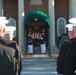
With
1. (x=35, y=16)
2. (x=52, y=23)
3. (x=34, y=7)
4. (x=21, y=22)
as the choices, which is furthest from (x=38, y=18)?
(x=21, y=22)

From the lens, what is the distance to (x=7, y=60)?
12.4ft

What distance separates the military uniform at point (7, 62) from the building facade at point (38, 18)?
2402 cm

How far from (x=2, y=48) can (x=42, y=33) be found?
86.7 ft

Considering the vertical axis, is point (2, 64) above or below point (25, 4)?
below

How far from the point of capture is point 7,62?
3758mm

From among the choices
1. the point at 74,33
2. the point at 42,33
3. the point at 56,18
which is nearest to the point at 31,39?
the point at 42,33

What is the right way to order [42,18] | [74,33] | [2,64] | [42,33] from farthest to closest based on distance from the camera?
[42,33] → [42,18] → [74,33] → [2,64]

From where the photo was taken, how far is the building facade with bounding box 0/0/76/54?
2845 centimetres

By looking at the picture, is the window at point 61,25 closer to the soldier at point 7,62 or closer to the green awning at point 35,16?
the green awning at point 35,16

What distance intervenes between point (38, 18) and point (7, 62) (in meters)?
25.5

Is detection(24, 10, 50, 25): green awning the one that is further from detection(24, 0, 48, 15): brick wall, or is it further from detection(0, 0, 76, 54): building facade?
detection(24, 0, 48, 15): brick wall

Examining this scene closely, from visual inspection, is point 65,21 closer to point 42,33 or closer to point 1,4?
point 42,33

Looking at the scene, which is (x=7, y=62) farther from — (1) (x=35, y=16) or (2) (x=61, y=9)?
(2) (x=61, y=9)

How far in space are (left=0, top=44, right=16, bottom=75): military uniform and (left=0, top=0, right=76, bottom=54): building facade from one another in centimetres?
2402
